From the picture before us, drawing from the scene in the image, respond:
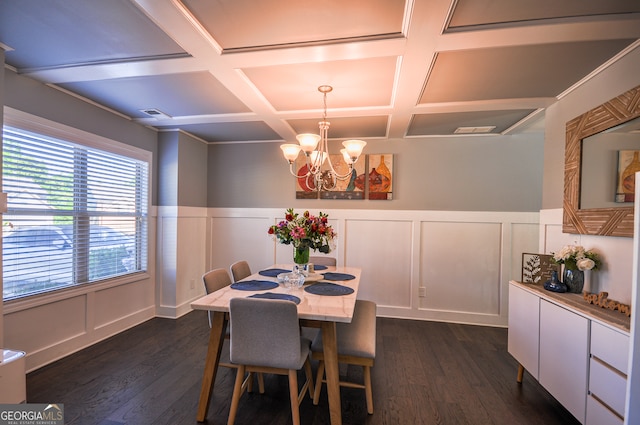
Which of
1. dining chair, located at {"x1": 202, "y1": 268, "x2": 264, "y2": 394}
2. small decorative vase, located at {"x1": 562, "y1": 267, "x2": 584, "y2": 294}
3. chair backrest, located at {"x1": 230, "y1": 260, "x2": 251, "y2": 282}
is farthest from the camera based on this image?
chair backrest, located at {"x1": 230, "y1": 260, "x2": 251, "y2": 282}

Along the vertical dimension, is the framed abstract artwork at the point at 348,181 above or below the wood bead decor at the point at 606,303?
above

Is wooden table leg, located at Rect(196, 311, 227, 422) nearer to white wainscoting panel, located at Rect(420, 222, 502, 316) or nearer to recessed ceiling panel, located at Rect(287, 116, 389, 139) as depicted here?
recessed ceiling panel, located at Rect(287, 116, 389, 139)

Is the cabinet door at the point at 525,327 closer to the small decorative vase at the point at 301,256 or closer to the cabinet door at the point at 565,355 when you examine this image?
the cabinet door at the point at 565,355

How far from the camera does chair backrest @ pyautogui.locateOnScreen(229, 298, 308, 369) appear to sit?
1.62 m

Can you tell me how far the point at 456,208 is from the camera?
3.75 metres

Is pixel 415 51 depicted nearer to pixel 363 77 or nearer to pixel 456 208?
pixel 363 77

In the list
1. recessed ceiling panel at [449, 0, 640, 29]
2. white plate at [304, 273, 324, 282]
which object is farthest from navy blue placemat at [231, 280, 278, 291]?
recessed ceiling panel at [449, 0, 640, 29]

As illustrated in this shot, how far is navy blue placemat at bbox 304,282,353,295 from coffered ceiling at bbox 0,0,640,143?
63.3 inches

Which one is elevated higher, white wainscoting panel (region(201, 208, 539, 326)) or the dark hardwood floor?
white wainscoting panel (region(201, 208, 539, 326))

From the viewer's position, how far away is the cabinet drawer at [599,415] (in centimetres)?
147

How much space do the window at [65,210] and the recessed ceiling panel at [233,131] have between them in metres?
0.75

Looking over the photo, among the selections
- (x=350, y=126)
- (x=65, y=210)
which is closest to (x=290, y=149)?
(x=350, y=126)

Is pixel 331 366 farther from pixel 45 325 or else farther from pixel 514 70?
pixel 45 325

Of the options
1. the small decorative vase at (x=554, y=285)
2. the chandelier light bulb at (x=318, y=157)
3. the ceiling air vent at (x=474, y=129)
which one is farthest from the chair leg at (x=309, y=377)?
the ceiling air vent at (x=474, y=129)
